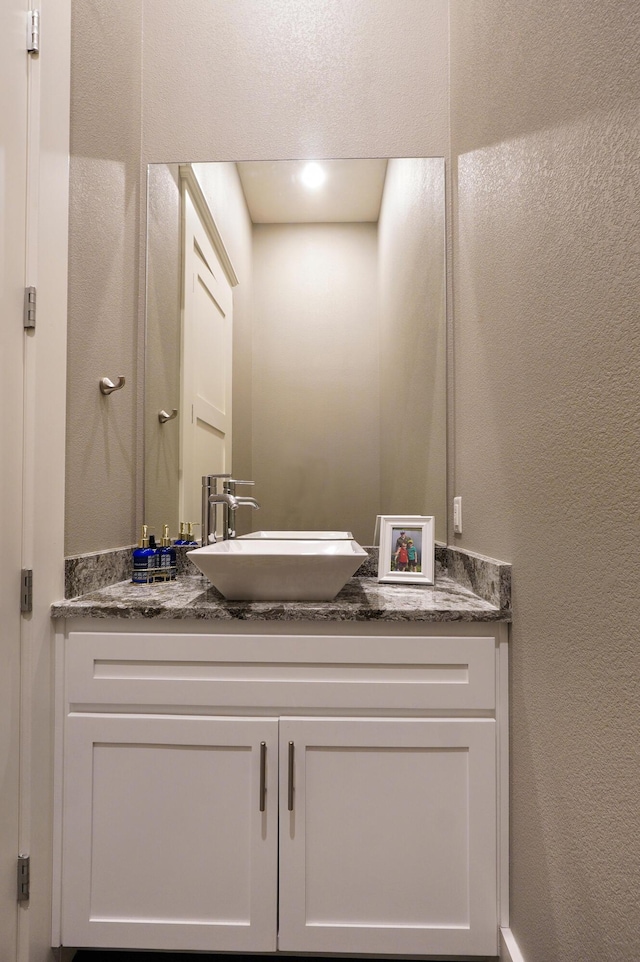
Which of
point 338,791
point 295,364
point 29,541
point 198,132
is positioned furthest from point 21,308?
point 338,791

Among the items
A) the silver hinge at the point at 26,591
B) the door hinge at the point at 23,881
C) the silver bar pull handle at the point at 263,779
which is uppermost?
the silver hinge at the point at 26,591

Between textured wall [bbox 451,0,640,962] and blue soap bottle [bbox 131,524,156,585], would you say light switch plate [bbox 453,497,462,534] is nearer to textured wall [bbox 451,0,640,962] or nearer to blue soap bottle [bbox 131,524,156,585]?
textured wall [bbox 451,0,640,962]

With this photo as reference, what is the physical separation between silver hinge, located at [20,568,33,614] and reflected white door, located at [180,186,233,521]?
0.65 metres

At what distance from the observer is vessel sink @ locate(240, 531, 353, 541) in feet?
5.94

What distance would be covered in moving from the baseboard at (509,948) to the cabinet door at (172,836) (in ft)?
1.61

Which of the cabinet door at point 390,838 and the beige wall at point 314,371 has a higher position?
the beige wall at point 314,371

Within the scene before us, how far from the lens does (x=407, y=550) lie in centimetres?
168

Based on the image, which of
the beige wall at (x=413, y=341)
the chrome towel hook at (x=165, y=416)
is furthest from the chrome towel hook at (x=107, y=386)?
the beige wall at (x=413, y=341)

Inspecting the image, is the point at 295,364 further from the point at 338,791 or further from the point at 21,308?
the point at 338,791

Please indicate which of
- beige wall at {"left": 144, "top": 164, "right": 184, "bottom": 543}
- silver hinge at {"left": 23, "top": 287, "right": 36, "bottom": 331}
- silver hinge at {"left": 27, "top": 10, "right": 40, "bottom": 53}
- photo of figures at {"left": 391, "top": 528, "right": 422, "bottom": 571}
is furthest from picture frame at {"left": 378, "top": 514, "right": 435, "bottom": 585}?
silver hinge at {"left": 27, "top": 10, "right": 40, "bottom": 53}

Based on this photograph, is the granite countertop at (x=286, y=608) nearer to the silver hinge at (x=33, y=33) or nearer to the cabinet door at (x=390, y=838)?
the cabinet door at (x=390, y=838)

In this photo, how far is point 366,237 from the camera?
72.6 inches

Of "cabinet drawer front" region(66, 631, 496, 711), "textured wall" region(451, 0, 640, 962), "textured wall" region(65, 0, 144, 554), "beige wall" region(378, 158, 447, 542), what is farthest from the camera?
"beige wall" region(378, 158, 447, 542)

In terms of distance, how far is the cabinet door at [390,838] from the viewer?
4.05 feet
